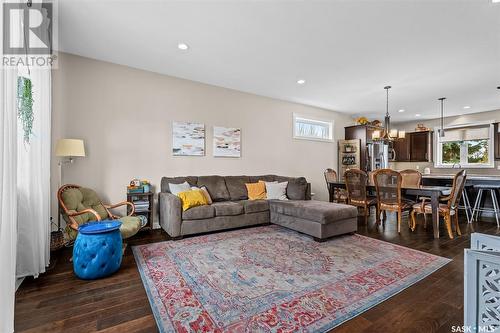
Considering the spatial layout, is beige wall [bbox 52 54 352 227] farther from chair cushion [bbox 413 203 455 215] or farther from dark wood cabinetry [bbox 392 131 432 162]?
dark wood cabinetry [bbox 392 131 432 162]

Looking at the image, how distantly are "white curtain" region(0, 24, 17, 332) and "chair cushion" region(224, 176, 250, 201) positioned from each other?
3274mm

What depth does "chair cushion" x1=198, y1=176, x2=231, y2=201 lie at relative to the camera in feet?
14.2

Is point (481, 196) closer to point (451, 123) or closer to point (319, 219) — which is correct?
point (451, 123)

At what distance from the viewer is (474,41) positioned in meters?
3.03

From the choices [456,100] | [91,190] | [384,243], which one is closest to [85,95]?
[91,190]

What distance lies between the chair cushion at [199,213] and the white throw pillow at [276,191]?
132cm

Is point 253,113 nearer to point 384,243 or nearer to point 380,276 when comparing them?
point 384,243

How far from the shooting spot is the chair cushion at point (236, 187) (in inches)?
179

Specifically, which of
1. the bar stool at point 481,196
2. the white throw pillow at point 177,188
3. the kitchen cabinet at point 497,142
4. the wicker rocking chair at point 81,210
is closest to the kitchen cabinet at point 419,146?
the kitchen cabinet at point 497,142

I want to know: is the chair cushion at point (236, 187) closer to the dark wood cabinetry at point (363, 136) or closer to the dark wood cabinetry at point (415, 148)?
the dark wood cabinetry at point (363, 136)

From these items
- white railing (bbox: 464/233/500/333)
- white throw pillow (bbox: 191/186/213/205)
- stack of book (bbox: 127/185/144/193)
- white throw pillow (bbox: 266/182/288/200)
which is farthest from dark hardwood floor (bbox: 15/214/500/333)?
white throw pillow (bbox: 266/182/288/200)

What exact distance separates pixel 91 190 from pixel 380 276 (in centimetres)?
381

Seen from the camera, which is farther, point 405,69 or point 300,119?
point 300,119

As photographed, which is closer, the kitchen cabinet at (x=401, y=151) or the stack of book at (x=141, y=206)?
the stack of book at (x=141, y=206)
